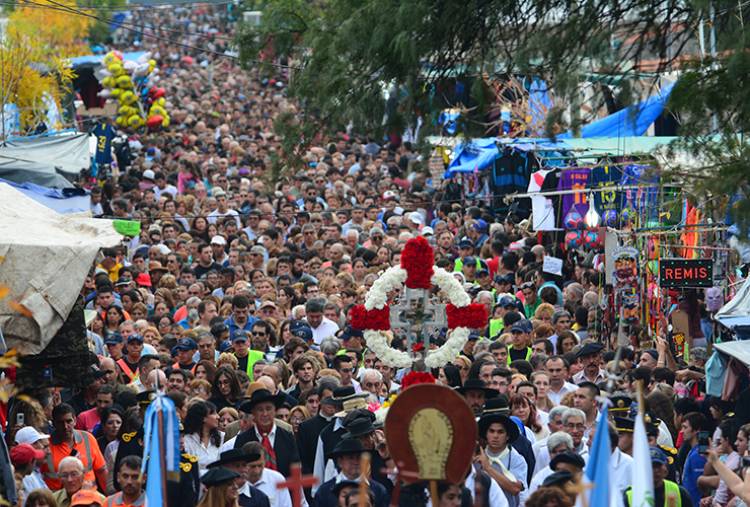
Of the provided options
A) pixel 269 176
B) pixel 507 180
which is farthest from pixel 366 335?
pixel 507 180

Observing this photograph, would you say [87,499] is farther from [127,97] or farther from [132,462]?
[127,97]

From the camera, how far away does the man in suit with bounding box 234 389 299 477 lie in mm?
13227

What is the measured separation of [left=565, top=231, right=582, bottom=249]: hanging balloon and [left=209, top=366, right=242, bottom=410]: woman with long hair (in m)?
8.86

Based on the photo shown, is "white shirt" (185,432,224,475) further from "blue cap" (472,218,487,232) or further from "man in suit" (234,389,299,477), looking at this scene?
"blue cap" (472,218,487,232)

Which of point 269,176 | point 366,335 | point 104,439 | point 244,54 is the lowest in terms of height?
point 104,439

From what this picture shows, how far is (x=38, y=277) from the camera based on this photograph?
12734mm

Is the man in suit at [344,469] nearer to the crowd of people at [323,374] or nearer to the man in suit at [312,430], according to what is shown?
the crowd of people at [323,374]

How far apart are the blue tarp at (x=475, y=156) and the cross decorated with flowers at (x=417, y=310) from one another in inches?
522

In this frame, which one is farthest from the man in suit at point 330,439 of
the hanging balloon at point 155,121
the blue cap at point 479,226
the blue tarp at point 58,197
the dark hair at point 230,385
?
the hanging balloon at point 155,121

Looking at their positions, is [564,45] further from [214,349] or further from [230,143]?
[230,143]

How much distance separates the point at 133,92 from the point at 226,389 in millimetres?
27479

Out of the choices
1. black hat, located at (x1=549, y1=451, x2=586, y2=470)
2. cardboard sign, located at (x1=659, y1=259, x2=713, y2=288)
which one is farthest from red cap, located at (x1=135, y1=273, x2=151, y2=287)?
black hat, located at (x1=549, y1=451, x2=586, y2=470)

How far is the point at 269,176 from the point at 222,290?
732 cm

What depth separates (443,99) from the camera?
41.8 ft
